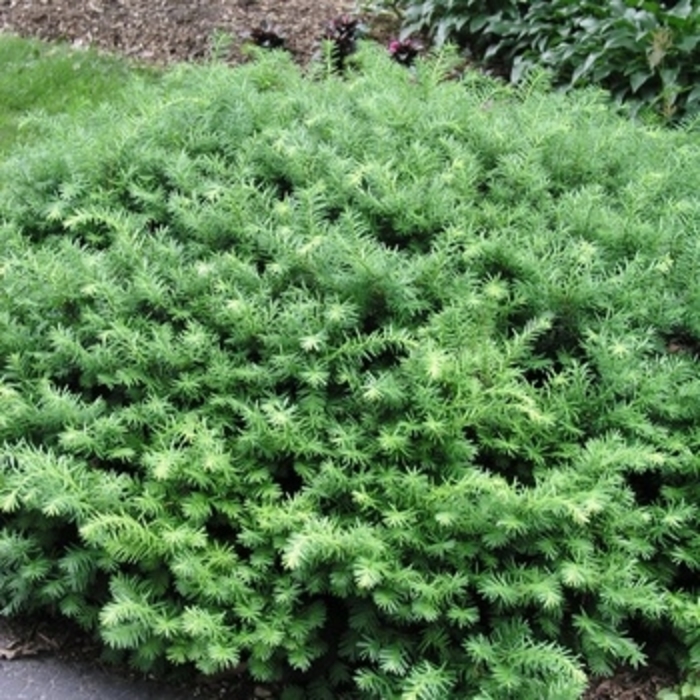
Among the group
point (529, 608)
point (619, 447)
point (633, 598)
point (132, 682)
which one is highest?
point (619, 447)

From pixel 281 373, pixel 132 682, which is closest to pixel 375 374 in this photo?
pixel 281 373

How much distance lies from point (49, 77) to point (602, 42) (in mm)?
3755

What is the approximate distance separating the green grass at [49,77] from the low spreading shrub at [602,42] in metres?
2.31

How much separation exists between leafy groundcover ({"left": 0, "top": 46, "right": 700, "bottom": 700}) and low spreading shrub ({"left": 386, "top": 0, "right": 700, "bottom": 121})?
2243mm

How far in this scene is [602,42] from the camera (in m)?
5.92

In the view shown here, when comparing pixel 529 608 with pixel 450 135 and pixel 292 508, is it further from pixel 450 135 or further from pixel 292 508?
pixel 450 135

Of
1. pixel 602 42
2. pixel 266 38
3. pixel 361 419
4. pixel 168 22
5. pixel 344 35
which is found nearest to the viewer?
pixel 361 419

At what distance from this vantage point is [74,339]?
10.4 feet

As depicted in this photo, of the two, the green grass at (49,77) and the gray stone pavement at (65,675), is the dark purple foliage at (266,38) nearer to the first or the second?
the green grass at (49,77)

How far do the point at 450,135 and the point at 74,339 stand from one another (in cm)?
162

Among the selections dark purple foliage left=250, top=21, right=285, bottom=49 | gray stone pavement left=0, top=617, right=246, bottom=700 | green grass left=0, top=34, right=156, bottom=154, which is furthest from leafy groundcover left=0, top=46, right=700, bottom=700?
A: dark purple foliage left=250, top=21, right=285, bottom=49

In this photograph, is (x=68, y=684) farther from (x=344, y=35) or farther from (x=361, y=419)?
(x=344, y=35)

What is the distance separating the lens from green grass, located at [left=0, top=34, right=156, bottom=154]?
21.3 ft

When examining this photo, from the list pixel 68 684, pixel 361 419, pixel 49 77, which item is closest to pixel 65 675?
pixel 68 684
